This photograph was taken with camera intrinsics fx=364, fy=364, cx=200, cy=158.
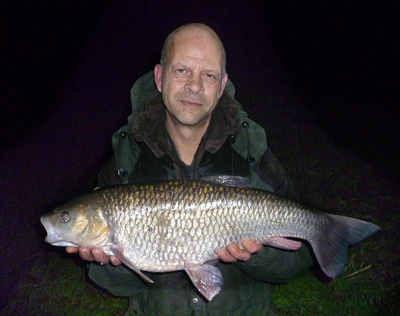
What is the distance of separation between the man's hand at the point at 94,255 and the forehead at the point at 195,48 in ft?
4.10

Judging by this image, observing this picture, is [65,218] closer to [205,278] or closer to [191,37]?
[205,278]

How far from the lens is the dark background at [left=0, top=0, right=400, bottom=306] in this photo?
19.2 ft

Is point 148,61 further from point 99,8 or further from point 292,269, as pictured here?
point 292,269

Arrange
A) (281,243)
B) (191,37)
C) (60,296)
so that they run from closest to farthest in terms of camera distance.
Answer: (281,243), (191,37), (60,296)

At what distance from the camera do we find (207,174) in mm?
2281

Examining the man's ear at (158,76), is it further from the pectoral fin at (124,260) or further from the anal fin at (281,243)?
the anal fin at (281,243)

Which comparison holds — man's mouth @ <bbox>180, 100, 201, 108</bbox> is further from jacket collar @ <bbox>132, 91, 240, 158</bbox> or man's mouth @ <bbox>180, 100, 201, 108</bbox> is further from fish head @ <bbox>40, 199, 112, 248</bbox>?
fish head @ <bbox>40, 199, 112, 248</bbox>

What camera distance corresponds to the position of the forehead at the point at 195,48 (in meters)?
2.32

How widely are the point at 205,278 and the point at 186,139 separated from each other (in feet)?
2.88

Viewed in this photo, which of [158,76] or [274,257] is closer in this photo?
[274,257]

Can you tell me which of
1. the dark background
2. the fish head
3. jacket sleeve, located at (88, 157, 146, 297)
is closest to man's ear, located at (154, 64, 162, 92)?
jacket sleeve, located at (88, 157, 146, 297)

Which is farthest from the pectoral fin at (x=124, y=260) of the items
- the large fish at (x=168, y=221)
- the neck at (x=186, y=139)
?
the neck at (x=186, y=139)

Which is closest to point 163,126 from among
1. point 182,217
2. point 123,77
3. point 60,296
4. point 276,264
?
point 182,217

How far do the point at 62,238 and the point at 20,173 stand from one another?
457 cm
